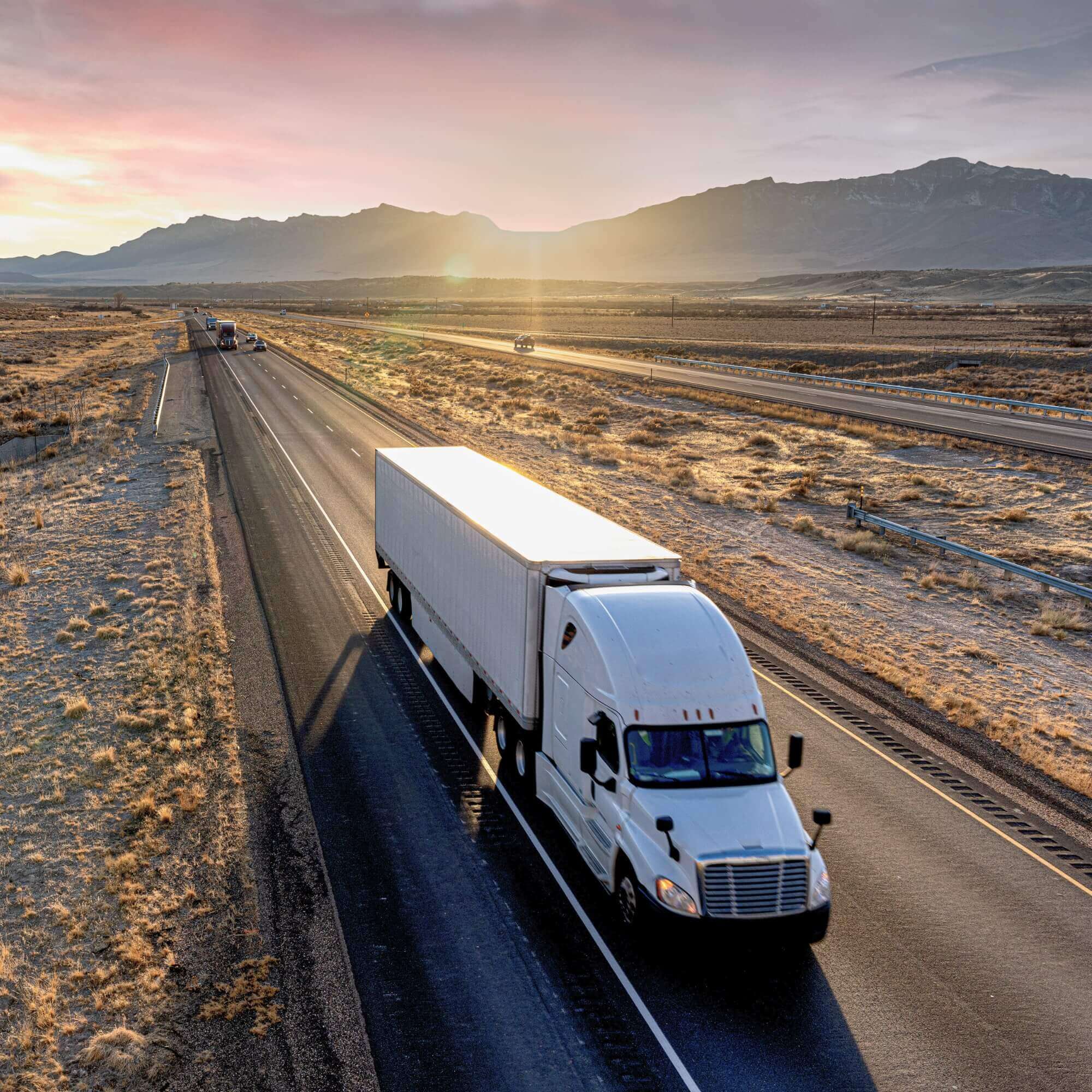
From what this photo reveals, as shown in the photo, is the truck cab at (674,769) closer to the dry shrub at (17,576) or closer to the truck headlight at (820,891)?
the truck headlight at (820,891)

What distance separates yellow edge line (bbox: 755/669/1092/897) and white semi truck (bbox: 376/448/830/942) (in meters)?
4.25

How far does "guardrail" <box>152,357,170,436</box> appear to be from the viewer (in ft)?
155

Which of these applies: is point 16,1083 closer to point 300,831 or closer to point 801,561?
point 300,831

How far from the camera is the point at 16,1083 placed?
27.9ft

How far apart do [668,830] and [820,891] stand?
1907 millimetres

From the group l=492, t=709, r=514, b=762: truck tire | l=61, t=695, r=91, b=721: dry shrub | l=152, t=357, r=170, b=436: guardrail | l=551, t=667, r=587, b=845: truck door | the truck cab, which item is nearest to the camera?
the truck cab

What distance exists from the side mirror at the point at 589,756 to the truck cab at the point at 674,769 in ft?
0.05

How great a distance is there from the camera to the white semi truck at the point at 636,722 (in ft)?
32.3

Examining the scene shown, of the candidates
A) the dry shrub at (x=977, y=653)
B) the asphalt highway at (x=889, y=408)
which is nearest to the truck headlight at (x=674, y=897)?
the dry shrub at (x=977, y=653)

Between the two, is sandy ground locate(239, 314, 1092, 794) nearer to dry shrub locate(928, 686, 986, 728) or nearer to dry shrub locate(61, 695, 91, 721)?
dry shrub locate(928, 686, 986, 728)

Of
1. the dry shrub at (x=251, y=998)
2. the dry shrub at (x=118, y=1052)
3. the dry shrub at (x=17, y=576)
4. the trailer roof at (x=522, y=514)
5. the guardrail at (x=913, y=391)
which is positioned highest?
the trailer roof at (x=522, y=514)

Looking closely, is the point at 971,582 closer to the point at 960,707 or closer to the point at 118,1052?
the point at 960,707

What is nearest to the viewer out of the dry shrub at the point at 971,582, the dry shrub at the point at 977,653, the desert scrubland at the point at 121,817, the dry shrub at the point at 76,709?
the desert scrubland at the point at 121,817

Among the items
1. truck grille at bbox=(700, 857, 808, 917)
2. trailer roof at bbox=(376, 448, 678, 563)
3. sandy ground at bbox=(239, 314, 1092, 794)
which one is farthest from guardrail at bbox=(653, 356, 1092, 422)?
truck grille at bbox=(700, 857, 808, 917)
